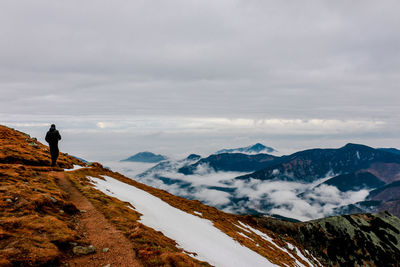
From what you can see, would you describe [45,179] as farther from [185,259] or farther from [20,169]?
[185,259]

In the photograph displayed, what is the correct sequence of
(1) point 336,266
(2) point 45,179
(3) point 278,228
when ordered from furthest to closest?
(3) point 278,228, (1) point 336,266, (2) point 45,179

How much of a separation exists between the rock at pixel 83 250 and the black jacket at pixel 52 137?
24479mm

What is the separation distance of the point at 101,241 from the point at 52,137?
2419 cm

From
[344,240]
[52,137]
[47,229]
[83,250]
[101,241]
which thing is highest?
[52,137]

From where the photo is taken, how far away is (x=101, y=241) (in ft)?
52.6

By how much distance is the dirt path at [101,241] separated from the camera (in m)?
13.7

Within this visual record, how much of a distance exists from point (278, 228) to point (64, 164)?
91973 mm

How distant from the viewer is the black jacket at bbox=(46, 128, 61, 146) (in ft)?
108

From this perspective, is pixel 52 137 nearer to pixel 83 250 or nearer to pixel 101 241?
pixel 101 241

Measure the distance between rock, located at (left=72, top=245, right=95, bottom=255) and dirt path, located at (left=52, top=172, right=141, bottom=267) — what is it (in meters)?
0.33

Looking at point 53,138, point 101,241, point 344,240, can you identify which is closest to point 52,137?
point 53,138

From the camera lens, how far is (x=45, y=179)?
1058 inches

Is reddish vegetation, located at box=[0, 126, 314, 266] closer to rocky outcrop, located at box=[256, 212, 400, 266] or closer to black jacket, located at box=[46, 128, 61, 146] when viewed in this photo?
black jacket, located at box=[46, 128, 61, 146]

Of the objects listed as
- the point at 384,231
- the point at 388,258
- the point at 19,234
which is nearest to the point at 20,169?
the point at 19,234
